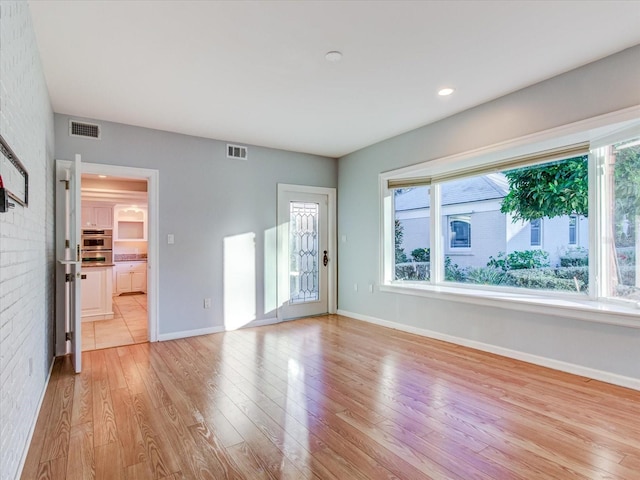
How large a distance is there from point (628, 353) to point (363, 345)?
7.77 ft

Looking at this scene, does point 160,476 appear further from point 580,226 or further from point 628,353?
point 580,226

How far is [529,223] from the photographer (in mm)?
3883

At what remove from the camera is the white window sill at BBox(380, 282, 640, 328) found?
9.33 ft

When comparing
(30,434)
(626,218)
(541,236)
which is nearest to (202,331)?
(30,434)

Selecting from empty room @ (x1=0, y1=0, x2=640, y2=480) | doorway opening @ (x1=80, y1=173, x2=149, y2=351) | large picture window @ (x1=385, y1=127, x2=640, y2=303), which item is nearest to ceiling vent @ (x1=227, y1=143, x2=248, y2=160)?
empty room @ (x1=0, y1=0, x2=640, y2=480)

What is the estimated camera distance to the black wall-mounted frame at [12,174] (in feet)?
5.10

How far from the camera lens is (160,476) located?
5.98 feet

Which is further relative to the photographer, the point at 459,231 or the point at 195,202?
the point at 195,202

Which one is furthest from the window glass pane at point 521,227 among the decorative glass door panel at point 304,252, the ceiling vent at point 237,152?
the ceiling vent at point 237,152

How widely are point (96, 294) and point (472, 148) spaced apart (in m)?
5.78

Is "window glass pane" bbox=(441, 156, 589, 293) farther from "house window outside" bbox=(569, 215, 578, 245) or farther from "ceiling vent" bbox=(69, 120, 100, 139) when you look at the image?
"ceiling vent" bbox=(69, 120, 100, 139)

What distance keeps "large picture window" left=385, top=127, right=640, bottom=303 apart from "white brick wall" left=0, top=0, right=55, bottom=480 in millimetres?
3956

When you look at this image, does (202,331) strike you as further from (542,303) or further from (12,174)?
(542,303)

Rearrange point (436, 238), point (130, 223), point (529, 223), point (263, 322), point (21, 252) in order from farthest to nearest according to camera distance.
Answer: point (130, 223)
point (263, 322)
point (436, 238)
point (529, 223)
point (21, 252)
